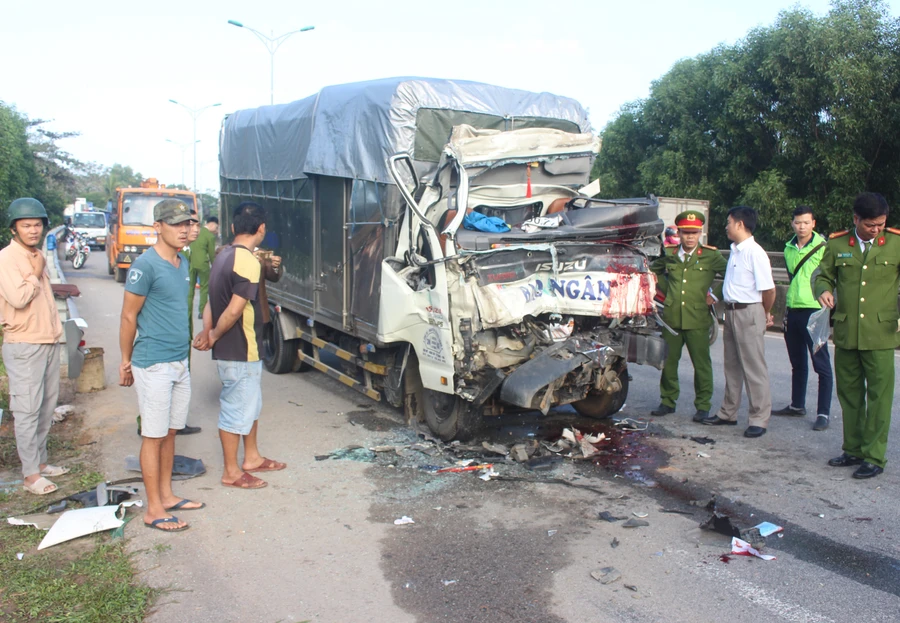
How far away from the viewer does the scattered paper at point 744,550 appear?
174 inches

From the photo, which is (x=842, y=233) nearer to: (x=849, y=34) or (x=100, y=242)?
(x=849, y=34)

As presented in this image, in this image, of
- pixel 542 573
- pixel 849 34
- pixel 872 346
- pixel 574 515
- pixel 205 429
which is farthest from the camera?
pixel 849 34

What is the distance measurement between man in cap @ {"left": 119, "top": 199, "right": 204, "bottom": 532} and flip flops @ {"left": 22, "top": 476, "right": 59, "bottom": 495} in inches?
40.5

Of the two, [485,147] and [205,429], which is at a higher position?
[485,147]

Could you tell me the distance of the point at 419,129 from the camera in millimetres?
6777

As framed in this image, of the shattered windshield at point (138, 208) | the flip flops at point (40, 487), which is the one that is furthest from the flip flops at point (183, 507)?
the shattered windshield at point (138, 208)

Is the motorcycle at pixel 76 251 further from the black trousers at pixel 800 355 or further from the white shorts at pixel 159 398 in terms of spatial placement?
the black trousers at pixel 800 355

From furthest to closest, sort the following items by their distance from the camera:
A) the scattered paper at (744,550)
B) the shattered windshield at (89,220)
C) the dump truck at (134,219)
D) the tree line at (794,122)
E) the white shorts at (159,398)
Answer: the shattered windshield at (89,220) → the dump truck at (134,219) → the tree line at (794,122) → the white shorts at (159,398) → the scattered paper at (744,550)

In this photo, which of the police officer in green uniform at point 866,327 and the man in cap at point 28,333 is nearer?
the man in cap at point 28,333

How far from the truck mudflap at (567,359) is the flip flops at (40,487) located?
324 centimetres

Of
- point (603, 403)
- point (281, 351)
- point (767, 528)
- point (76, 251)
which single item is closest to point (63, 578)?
point (767, 528)

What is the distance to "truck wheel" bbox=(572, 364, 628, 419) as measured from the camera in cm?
710

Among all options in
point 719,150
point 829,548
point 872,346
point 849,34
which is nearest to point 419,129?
point 872,346

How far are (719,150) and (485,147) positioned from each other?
19932 millimetres
